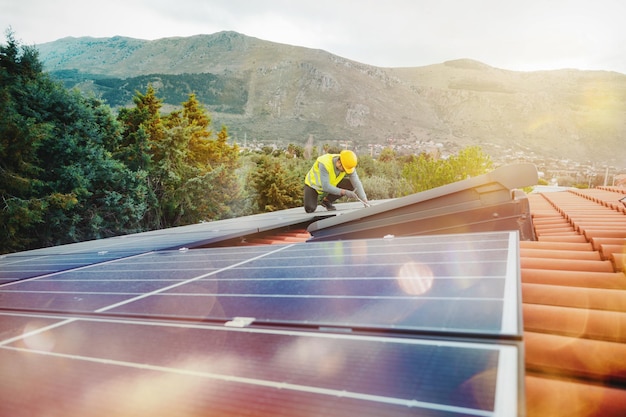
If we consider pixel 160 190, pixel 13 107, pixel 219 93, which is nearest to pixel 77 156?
pixel 13 107

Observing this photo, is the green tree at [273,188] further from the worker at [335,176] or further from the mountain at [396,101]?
the mountain at [396,101]

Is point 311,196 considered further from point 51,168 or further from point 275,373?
point 51,168

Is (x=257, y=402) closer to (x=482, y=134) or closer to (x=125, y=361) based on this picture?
(x=125, y=361)

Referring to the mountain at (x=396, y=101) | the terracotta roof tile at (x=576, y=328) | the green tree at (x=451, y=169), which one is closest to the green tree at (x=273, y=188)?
the green tree at (x=451, y=169)

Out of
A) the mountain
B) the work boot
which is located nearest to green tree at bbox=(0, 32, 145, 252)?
the work boot

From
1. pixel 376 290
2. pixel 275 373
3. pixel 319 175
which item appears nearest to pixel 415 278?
pixel 376 290
